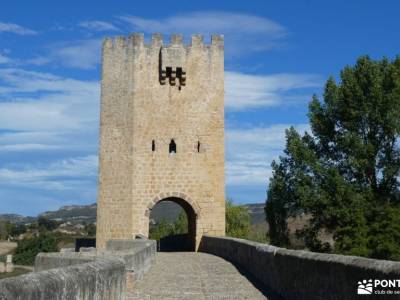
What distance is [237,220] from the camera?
4188 centimetres

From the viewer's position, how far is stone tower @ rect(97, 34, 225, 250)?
22.6 m

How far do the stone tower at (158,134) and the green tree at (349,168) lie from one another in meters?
5.50

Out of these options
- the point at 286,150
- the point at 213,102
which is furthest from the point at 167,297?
the point at 286,150

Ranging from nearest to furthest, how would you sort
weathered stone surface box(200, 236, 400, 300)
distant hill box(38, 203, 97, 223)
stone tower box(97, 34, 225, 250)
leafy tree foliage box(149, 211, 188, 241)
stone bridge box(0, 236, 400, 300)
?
stone bridge box(0, 236, 400, 300), weathered stone surface box(200, 236, 400, 300), stone tower box(97, 34, 225, 250), leafy tree foliage box(149, 211, 188, 241), distant hill box(38, 203, 97, 223)

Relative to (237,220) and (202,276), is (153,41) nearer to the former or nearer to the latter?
(202,276)

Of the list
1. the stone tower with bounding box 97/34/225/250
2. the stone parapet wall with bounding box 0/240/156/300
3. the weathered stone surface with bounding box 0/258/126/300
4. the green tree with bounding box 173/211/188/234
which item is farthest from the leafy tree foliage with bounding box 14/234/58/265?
the weathered stone surface with bounding box 0/258/126/300

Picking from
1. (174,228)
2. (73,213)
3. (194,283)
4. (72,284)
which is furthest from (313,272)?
(73,213)

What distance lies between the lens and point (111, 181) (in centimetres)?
2272

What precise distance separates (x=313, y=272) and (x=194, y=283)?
4.34 meters

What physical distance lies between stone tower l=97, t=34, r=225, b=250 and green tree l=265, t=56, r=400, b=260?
5.50 meters

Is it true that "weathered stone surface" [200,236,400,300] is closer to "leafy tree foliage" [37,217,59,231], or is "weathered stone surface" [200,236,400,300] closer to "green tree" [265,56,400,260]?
"green tree" [265,56,400,260]

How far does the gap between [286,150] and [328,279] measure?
73.1 ft

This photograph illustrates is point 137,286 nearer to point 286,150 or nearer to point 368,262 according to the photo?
point 368,262

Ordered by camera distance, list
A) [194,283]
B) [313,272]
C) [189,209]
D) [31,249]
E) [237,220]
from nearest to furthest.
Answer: [313,272], [194,283], [189,209], [237,220], [31,249]
